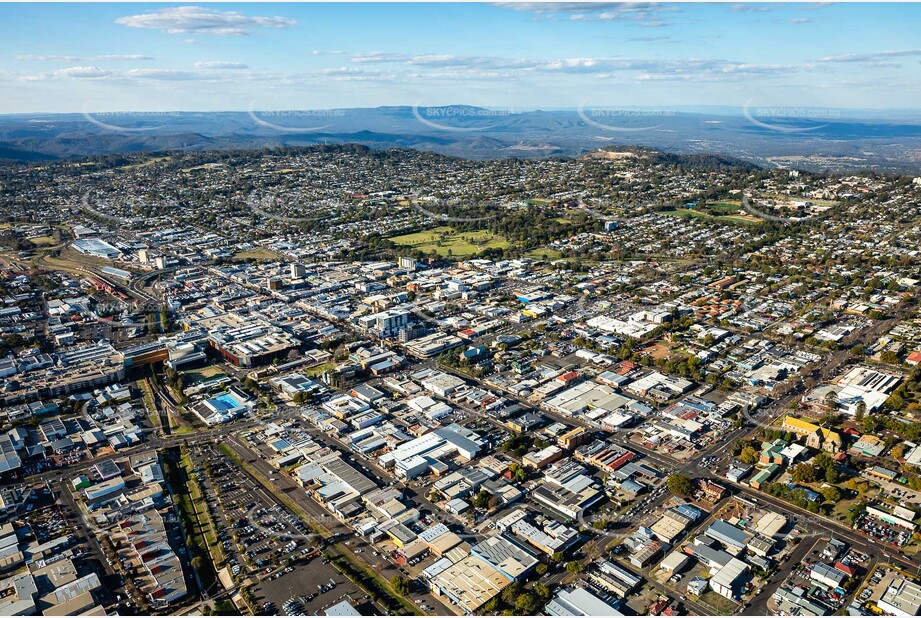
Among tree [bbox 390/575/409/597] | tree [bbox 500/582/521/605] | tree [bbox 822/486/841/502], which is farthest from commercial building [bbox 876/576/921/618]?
tree [bbox 390/575/409/597]

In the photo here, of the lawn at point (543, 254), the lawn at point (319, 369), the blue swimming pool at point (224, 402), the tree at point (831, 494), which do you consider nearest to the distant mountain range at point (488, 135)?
the lawn at point (543, 254)

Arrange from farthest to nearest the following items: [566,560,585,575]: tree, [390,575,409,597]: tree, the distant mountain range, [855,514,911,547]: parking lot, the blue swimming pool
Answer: the distant mountain range → the blue swimming pool → [855,514,911,547]: parking lot → [566,560,585,575]: tree → [390,575,409,597]: tree

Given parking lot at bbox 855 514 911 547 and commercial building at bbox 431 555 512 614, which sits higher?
parking lot at bbox 855 514 911 547

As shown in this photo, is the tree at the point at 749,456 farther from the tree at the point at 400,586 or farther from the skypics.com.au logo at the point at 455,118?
the skypics.com.au logo at the point at 455,118

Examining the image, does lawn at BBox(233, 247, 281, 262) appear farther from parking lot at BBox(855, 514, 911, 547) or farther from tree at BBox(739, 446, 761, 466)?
parking lot at BBox(855, 514, 911, 547)

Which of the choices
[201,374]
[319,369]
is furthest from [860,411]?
[201,374]

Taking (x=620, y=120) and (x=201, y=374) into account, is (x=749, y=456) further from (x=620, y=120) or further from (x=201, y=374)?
(x=620, y=120)

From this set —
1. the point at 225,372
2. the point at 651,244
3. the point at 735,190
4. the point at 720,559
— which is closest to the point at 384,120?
the point at 735,190

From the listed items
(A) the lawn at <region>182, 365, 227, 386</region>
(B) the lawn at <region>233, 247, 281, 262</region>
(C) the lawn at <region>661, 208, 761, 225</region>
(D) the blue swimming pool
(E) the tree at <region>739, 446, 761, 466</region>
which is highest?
(C) the lawn at <region>661, 208, 761, 225</region>
